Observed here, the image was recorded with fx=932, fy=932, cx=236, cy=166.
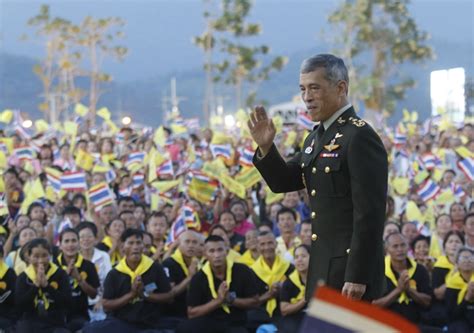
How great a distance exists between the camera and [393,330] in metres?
2.12

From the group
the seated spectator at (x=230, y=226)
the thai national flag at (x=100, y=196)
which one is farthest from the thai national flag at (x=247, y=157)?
the thai national flag at (x=100, y=196)

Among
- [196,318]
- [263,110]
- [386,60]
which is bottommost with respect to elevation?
[196,318]

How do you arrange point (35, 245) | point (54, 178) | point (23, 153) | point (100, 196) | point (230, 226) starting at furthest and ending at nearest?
point (23, 153) < point (54, 178) < point (100, 196) < point (230, 226) < point (35, 245)

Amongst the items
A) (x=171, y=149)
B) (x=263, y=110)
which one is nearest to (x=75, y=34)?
(x=171, y=149)

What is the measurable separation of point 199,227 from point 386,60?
1590 inches

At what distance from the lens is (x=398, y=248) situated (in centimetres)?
752

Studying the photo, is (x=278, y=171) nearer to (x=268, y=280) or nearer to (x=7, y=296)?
(x=268, y=280)

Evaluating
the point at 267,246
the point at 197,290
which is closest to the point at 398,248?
the point at 267,246

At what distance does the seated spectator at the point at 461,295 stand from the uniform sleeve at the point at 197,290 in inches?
78.4

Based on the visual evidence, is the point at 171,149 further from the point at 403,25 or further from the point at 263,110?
the point at 403,25

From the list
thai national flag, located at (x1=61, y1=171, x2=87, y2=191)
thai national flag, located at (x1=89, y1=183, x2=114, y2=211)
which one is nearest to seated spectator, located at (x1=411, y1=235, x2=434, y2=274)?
thai national flag, located at (x1=89, y1=183, x2=114, y2=211)

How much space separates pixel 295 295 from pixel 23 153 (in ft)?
26.2

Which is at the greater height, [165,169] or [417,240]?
[165,169]

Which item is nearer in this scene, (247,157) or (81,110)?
(247,157)
